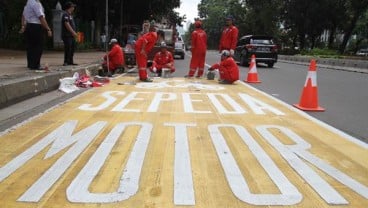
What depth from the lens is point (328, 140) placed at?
6.66 metres

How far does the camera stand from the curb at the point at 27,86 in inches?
347

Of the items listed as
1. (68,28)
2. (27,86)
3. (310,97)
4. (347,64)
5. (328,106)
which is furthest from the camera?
(347,64)

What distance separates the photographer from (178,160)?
536cm

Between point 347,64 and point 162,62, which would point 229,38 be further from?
point 347,64

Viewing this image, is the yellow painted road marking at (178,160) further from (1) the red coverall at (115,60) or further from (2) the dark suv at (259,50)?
(2) the dark suv at (259,50)

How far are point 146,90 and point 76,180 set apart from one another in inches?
282

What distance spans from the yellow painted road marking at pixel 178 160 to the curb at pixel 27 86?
3.40 feet

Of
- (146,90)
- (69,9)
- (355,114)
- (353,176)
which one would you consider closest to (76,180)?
(353,176)

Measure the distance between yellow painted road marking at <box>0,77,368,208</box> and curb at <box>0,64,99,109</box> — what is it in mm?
1036

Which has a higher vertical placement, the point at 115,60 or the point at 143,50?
the point at 143,50

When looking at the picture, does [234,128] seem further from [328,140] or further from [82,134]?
[82,134]

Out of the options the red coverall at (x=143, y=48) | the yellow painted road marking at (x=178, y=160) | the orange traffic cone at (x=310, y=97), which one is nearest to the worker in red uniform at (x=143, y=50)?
the red coverall at (x=143, y=48)

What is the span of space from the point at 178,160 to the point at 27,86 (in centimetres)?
555

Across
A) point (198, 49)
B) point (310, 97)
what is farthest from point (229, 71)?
point (310, 97)
